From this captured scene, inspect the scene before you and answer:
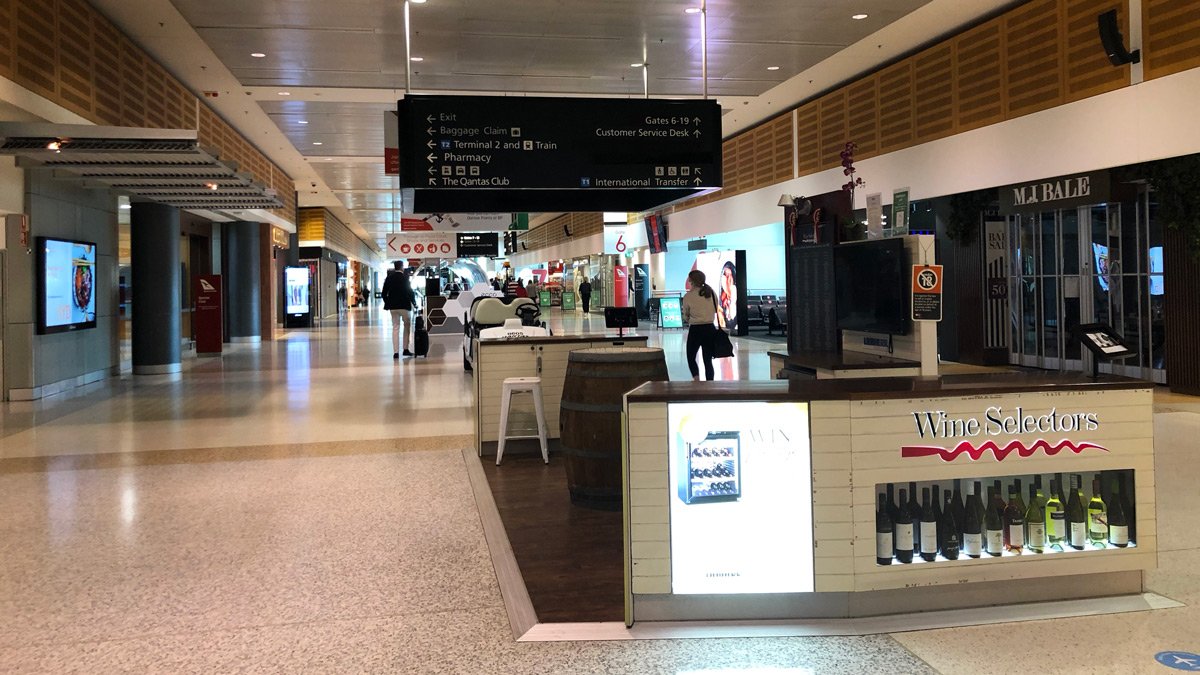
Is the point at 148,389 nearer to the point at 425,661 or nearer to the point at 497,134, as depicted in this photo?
the point at 497,134

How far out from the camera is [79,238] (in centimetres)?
1279

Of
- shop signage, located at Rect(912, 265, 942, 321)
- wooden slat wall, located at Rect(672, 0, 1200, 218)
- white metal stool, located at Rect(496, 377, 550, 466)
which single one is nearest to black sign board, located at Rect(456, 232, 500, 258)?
wooden slat wall, located at Rect(672, 0, 1200, 218)

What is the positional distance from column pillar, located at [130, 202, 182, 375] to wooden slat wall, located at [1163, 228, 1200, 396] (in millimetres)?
14185

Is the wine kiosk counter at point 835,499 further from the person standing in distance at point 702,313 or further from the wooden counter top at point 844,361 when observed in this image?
the person standing in distance at point 702,313

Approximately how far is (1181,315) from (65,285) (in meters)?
13.6

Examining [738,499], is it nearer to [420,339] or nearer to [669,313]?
[420,339]

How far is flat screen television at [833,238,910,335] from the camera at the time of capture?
6.42 metres

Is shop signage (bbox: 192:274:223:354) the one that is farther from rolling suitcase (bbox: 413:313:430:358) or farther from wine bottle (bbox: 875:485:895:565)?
wine bottle (bbox: 875:485:895:565)

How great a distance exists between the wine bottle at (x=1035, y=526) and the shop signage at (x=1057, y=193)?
8.02 meters

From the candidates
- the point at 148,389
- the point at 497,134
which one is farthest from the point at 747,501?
the point at 148,389

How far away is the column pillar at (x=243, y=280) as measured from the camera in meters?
22.8

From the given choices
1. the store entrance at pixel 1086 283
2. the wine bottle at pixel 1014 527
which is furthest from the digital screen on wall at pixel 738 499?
the store entrance at pixel 1086 283

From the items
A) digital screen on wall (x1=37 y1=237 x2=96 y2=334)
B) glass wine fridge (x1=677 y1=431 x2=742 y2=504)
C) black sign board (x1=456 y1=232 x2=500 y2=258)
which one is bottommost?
glass wine fridge (x1=677 y1=431 x2=742 y2=504)

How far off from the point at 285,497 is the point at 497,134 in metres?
3.30
